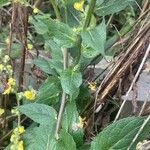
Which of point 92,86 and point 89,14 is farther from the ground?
point 89,14

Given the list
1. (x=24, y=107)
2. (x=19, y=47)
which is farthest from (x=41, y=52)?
(x=24, y=107)

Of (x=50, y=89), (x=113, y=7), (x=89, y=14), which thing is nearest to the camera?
(x=89, y=14)

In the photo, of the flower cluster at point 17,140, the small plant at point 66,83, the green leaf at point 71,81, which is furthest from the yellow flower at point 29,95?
the green leaf at point 71,81

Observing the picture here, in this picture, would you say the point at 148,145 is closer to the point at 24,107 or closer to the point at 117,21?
the point at 24,107

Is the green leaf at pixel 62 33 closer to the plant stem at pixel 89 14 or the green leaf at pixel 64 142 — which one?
the plant stem at pixel 89 14

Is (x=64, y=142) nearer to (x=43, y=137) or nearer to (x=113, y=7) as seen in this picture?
(x=43, y=137)

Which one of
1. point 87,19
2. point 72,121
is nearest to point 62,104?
point 72,121

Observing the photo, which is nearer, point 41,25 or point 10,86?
point 41,25
